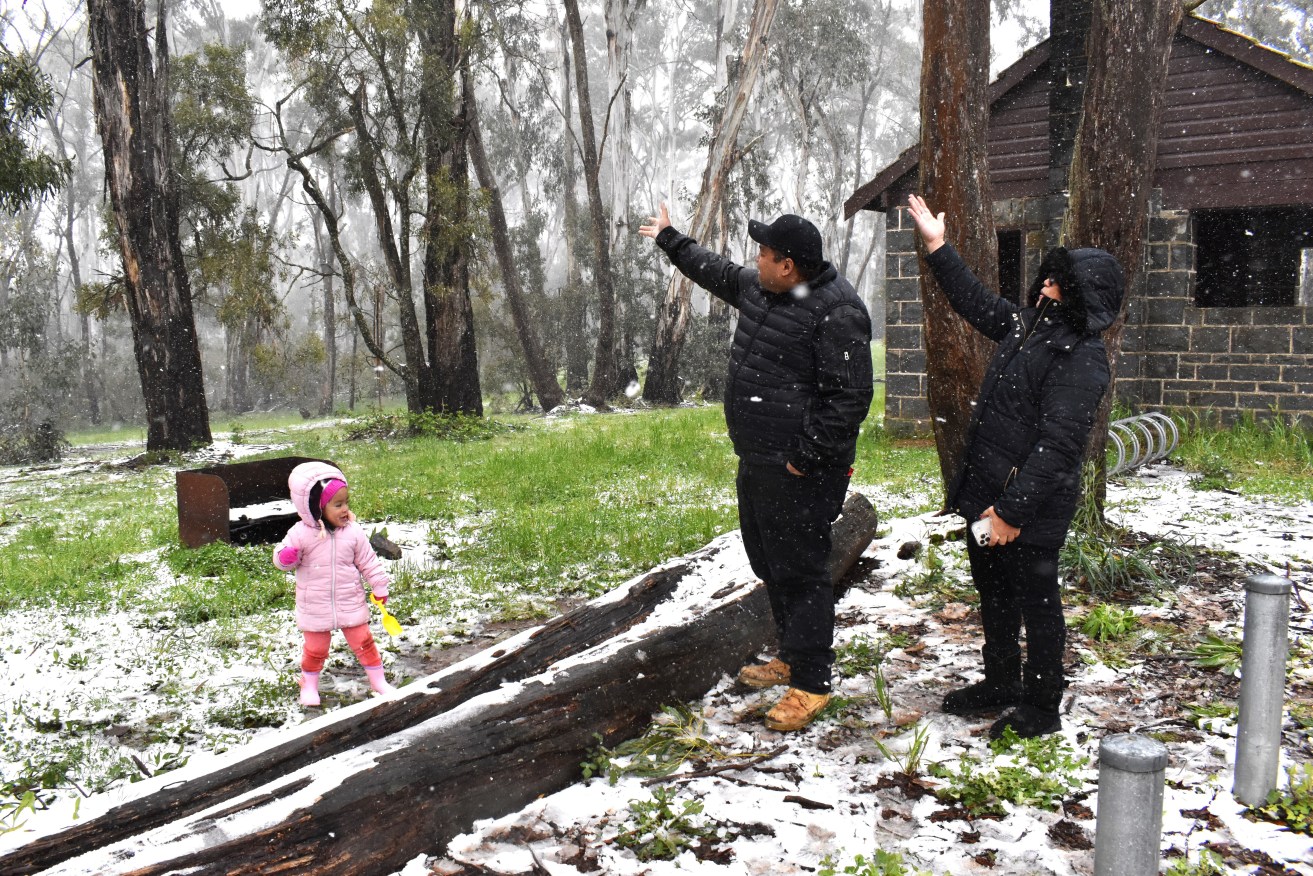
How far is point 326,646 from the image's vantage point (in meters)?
4.45

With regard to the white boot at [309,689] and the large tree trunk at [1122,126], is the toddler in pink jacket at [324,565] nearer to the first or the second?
the white boot at [309,689]

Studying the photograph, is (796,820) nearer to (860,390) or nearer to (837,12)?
(860,390)

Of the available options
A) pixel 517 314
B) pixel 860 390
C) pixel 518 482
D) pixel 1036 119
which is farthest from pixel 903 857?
pixel 517 314

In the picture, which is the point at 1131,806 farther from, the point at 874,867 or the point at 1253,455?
the point at 1253,455

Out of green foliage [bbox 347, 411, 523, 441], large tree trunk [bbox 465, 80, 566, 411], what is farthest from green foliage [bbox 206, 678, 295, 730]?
large tree trunk [bbox 465, 80, 566, 411]

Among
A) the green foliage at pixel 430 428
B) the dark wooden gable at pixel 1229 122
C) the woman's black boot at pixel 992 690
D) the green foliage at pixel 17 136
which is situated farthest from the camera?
the green foliage at pixel 430 428

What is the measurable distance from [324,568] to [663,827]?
79.6 inches

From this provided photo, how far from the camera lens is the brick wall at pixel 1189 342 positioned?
11.5 meters

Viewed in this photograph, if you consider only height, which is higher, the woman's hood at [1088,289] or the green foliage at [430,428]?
the woman's hood at [1088,289]

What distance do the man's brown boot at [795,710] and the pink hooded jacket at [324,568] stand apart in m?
1.83

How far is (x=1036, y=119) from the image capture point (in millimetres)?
12484

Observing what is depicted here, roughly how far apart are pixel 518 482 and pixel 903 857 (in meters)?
7.31

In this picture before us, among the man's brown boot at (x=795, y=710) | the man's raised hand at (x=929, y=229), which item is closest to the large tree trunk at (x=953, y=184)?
the man's raised hand at (x=929, y=229)

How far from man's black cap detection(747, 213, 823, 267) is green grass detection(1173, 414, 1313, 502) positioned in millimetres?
6749
